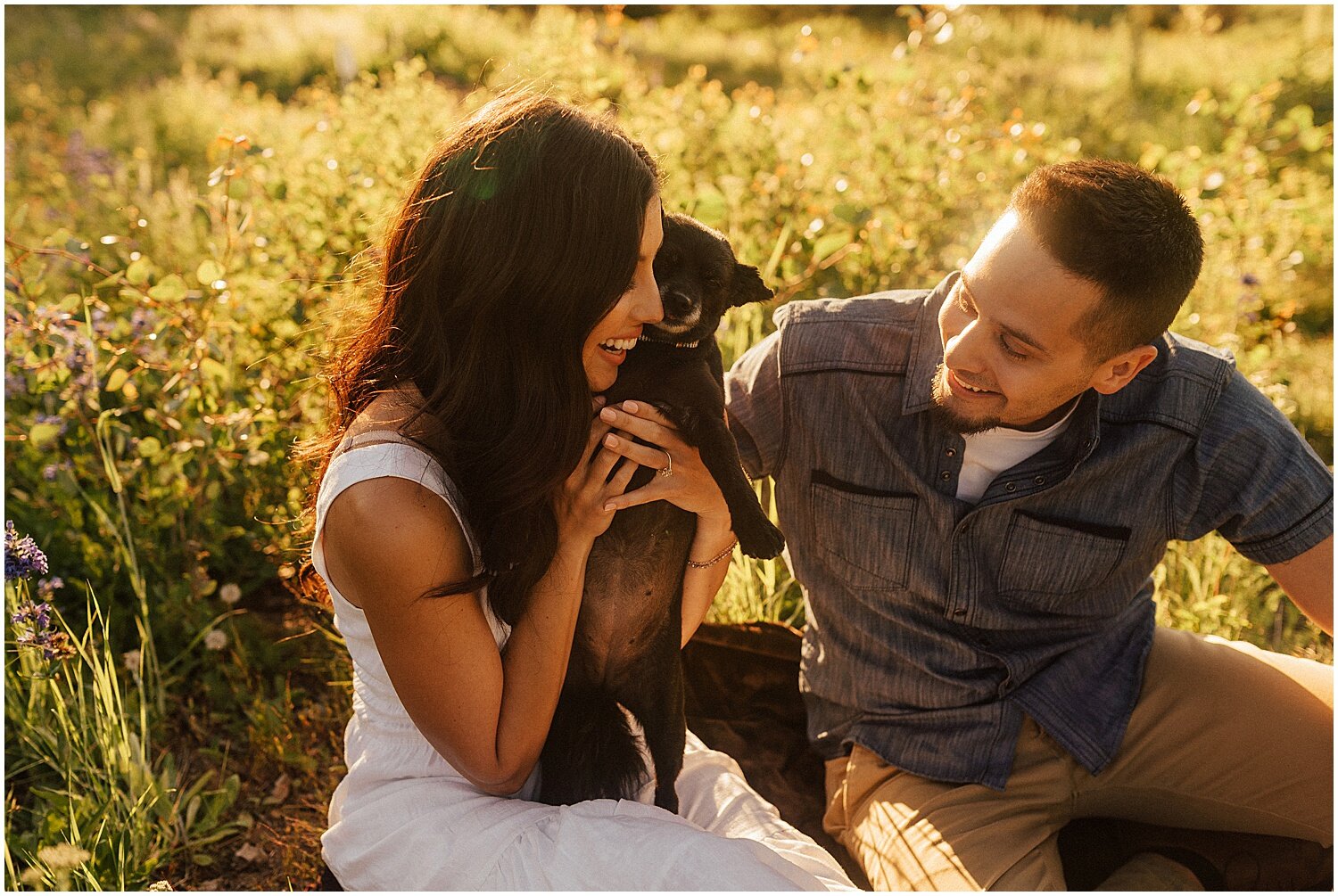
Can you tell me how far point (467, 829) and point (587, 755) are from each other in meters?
0.33

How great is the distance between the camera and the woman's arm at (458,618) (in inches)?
74.5

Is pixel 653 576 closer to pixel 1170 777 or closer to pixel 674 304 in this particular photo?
pixel 674 304

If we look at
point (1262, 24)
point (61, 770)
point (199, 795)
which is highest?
point (1262, 24)

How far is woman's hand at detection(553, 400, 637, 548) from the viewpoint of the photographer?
2.12 meters

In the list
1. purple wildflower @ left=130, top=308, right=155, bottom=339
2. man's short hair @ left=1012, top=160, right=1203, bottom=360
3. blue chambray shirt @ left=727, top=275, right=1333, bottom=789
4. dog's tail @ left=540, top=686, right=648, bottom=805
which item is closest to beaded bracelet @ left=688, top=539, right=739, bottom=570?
blue chambray shirt @ left=727, top=275, right=1333, bottom=789

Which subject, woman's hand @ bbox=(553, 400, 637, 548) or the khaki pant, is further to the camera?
the khaki pant

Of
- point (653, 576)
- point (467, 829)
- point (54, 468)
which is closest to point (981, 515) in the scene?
point (653, 576)

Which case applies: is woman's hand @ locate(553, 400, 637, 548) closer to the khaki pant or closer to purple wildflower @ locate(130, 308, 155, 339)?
the khaki pant

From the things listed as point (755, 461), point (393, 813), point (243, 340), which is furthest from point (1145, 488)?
point (243, 340)

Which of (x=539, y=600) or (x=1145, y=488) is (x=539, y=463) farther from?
(x=1145, y=488)

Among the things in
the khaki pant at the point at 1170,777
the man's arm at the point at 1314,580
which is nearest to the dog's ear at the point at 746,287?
the khaki pant at the point at 1170,777

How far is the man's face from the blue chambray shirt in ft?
0.40

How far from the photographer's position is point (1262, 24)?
1046 centimetres

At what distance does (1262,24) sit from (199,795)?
11872 millimetres
